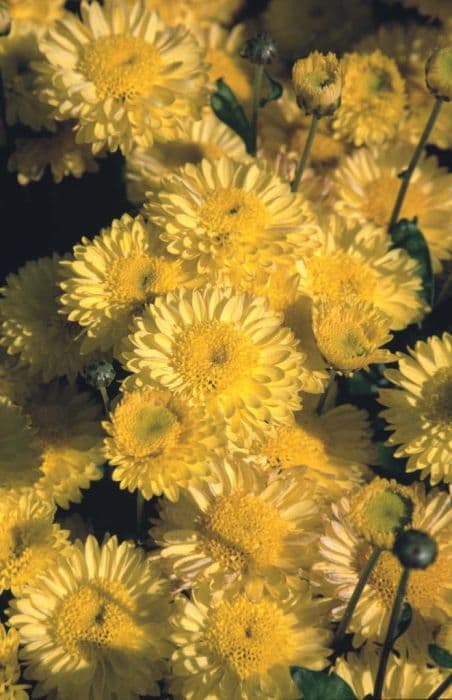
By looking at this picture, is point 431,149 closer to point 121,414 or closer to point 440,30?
point 440,30

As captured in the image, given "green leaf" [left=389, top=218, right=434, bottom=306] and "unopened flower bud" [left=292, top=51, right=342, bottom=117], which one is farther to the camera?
"green leaf" [left=389, top=218, right=434, bottom=306]

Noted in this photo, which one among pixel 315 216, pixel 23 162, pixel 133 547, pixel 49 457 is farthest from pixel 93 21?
pixel 133 547

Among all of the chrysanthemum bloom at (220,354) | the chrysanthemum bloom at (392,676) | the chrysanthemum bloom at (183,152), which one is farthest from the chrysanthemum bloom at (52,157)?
the chrysanthemum bloom at (392,676)

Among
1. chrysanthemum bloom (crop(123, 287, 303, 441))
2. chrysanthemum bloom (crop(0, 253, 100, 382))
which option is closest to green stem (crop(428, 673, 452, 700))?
chrysanthemum bloom (crop(123, 287, 303, 441))

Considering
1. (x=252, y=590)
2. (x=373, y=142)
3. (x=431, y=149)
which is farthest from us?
(x=431, y=149)

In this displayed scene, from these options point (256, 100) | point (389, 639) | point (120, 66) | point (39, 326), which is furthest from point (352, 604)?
point (120, 66)

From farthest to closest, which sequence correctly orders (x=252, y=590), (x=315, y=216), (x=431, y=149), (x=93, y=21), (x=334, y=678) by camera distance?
(x=431, y=149), (x=93, y=21), (x=315, y=216), (x=252, y=590), (x=334, y=678)

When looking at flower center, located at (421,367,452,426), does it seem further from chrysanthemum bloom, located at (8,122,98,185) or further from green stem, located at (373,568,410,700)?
chrysanthemum bloom, located at (8,122,98,185)
